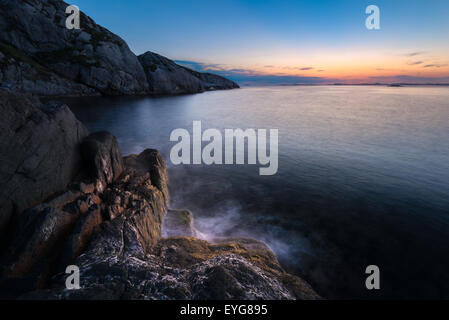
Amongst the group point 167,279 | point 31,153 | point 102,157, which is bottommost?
point 167,279

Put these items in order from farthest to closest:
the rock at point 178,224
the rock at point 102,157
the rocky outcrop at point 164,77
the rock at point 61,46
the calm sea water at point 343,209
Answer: the rocky outcrop at point 164,77 → the rock at point 61,46 → the rock at point 178,224 → the rock at point 102,157 → the calm sea water at point 343,209

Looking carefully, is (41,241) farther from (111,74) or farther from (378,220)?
(111,74)

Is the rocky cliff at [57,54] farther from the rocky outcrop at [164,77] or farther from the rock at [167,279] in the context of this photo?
the rock at [167,279]

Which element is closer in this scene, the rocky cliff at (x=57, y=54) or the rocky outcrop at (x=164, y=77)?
the rocky cliff at (x=57, y=54)

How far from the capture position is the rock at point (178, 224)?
28.6ft

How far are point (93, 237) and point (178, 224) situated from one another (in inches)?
152

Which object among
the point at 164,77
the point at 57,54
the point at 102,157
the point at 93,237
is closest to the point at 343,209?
the point at 93,237

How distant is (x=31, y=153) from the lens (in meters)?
6.82

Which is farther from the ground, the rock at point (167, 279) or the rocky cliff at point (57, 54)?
the rocky cliff at point (57, 54)

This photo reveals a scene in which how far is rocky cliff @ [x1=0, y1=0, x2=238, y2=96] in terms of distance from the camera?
5450cm

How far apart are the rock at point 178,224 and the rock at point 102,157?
3.17 meters

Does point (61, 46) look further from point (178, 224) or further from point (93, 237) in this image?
point (93, 237)

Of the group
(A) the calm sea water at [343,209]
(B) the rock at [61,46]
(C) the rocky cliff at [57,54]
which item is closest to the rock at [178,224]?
(A) the calm sea water at [343,209]

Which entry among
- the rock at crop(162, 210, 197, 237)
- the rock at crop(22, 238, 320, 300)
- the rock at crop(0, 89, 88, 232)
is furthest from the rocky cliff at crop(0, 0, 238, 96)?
the rock at crop(22, 238, 320, 300)
